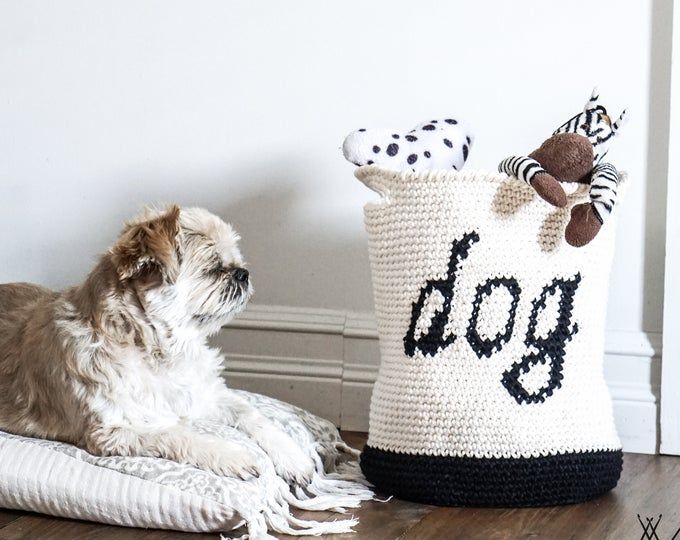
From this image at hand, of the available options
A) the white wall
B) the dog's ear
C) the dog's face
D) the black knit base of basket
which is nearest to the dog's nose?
the dog's face

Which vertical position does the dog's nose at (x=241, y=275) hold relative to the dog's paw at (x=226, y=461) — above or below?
above

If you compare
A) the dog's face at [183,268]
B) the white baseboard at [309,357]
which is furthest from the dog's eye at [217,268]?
the white baseboard at [309,357]

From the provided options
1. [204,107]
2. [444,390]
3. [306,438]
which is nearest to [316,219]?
[204,107]

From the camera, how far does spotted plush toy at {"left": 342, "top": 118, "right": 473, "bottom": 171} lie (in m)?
2.00

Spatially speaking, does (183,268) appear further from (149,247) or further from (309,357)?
(309,357)

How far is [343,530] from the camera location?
68.6 inches

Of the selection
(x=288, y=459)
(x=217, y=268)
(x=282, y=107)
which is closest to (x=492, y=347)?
(x=288, y=459)

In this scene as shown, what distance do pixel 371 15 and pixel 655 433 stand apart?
122 centimetres

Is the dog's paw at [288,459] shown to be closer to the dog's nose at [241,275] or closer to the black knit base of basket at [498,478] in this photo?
the black knit base of basket at [498,478]

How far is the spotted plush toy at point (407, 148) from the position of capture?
2002 mm

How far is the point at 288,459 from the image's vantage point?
6.39 feet

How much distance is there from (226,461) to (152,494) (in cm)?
15

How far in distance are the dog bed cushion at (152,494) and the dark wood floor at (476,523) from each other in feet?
0.09

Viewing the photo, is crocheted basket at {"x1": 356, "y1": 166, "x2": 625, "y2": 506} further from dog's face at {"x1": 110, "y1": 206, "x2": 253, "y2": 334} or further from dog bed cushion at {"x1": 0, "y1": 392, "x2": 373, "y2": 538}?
dog's face at {"x1": 110, "y1": 206, "x2": 253, "y2": 334}
